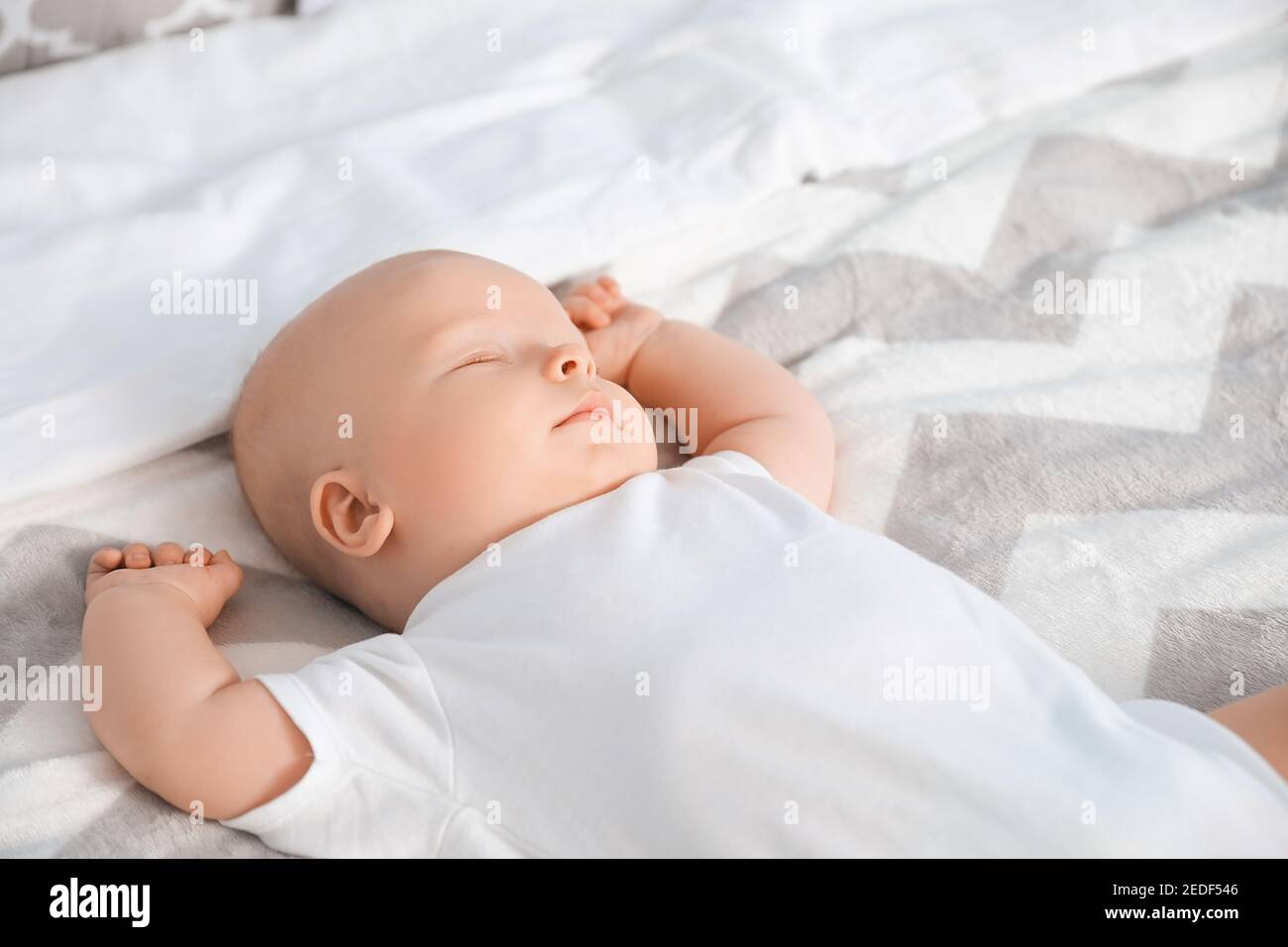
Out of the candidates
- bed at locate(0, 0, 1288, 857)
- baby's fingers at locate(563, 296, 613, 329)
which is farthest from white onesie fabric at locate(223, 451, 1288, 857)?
baby's fingers at locate(563, 296, 613, 329)

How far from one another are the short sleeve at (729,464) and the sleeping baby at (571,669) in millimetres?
26

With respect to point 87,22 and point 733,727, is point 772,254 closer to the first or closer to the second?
point 733,727

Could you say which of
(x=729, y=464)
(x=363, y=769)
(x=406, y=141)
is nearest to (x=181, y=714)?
(x=363, y=769)

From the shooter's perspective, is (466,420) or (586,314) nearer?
(466,420)

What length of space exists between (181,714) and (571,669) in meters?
0.29

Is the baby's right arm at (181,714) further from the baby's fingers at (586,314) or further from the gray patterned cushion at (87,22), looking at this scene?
the gray patterned cushion at (87,22)

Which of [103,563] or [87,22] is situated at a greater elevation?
[87,22]

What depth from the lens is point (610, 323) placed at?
1413 millimetres

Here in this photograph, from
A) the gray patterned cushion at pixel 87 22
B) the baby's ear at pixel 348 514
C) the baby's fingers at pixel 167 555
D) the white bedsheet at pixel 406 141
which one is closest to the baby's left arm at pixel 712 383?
the white bedsheet at pixel 406 141

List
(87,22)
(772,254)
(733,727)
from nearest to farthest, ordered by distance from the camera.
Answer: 1. (733,727)
2. (772,254)
3. (87,22)

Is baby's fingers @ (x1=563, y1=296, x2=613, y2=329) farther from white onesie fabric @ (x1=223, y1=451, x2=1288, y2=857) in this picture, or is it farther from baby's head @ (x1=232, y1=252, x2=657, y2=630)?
white onesie fabric @ (x1=223, y1=451, x2=1288, y2=857)

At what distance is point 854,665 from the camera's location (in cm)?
100

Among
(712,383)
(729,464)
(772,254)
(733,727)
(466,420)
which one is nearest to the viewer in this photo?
(733,727)
